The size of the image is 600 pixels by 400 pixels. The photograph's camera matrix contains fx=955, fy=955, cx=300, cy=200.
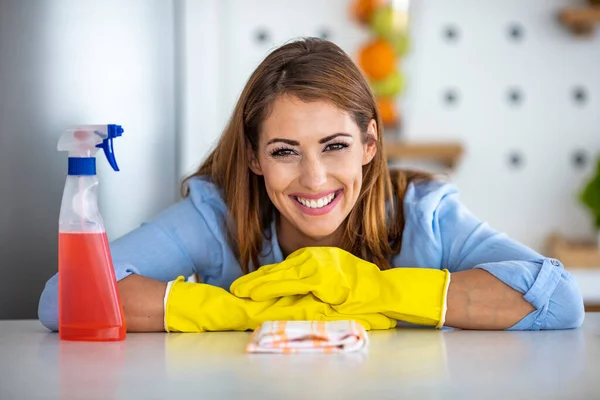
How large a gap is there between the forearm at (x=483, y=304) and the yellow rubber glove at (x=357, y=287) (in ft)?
0.06

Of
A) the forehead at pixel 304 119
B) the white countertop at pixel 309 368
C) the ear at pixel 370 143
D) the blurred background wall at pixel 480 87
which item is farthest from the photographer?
the blurred background wall at pixel 480 87

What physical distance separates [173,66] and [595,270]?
4.51 ft

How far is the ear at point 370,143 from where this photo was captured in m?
1.55

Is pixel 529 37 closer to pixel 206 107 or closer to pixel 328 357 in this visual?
pixel 206 107

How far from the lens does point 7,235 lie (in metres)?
1.60

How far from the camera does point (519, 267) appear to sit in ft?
4.40

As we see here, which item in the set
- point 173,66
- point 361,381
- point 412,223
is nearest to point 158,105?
point 173,66

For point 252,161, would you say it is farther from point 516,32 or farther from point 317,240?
point 516,32

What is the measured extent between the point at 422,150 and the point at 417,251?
4.22 feet

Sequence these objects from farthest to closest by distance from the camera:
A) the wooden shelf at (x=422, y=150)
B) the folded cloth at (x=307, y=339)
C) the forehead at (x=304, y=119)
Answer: the wooden shelf at (x=422, y=150) < the forehead at (x=304, y=119) < the folded cloth at (x=307, y=339)

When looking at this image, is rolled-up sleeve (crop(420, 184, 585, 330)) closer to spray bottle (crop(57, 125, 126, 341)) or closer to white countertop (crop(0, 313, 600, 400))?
white countertop (crop(0, 313, 600, 400))

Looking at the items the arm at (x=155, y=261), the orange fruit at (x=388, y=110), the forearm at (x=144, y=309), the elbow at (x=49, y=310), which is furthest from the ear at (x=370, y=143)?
the orange fruit at (x=388, y=110)

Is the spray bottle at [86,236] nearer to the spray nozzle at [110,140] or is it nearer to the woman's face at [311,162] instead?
the spray nozzle at [110,140]

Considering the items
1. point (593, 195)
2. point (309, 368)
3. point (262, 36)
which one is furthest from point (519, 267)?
point (262, 36)
